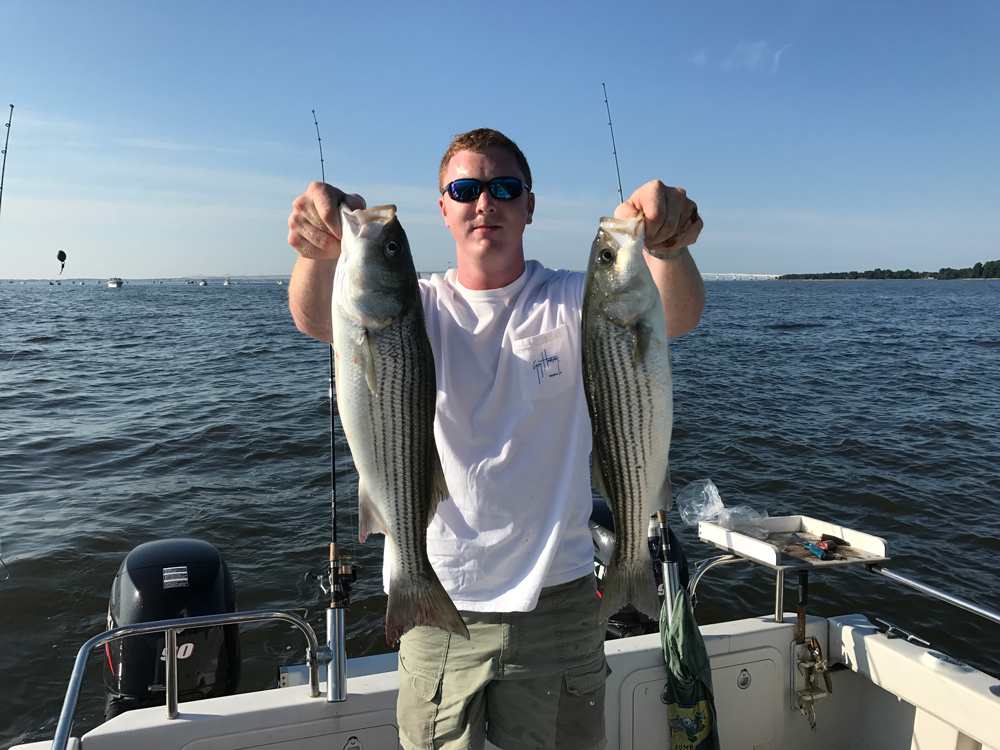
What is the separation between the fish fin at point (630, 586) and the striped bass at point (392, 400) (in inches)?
23.9

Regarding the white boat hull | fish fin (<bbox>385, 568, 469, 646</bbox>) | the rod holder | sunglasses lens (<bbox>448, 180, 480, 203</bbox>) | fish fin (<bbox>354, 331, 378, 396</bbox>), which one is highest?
sunglasses lens (<bbox>448, 180, 480, 203</bbox>)

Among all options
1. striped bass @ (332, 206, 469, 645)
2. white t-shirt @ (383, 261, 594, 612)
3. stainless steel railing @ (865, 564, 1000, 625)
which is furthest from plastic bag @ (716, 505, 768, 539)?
striped bass @ (332, 206, 469, 645)

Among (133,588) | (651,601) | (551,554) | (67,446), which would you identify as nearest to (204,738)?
(133,588)

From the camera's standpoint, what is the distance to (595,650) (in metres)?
2.89

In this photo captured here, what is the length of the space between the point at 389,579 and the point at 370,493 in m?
0.39

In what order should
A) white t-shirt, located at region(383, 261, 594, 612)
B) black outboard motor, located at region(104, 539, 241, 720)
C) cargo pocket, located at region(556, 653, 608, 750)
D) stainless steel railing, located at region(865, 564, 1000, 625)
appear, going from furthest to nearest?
black outboard motor, located at region(104, 539, 241, 720), stainless steel railing, located at region(865, 564, 1000, 625), cargo pocket, located at region(556, 653, 608, 750), white t-shirt, located at region(383, 261, 594, 612)

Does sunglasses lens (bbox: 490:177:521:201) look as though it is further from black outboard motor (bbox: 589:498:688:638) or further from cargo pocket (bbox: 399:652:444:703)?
black outboard motor (bbox: 589:498:688:638)

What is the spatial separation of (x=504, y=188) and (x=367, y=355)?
0.95 m

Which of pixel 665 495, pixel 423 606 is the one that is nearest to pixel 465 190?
pixel 665 495

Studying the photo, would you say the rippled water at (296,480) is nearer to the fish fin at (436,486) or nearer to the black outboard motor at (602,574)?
the black outboard motor at (602,574)

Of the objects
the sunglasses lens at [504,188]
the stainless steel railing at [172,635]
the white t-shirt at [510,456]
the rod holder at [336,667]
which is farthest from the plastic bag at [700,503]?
the sunglasses lens at [504,188]

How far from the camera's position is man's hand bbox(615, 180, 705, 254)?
8.14 feet

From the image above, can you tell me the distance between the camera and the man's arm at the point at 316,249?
98.0 inches

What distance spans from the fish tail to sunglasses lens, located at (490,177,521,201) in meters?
1.58
